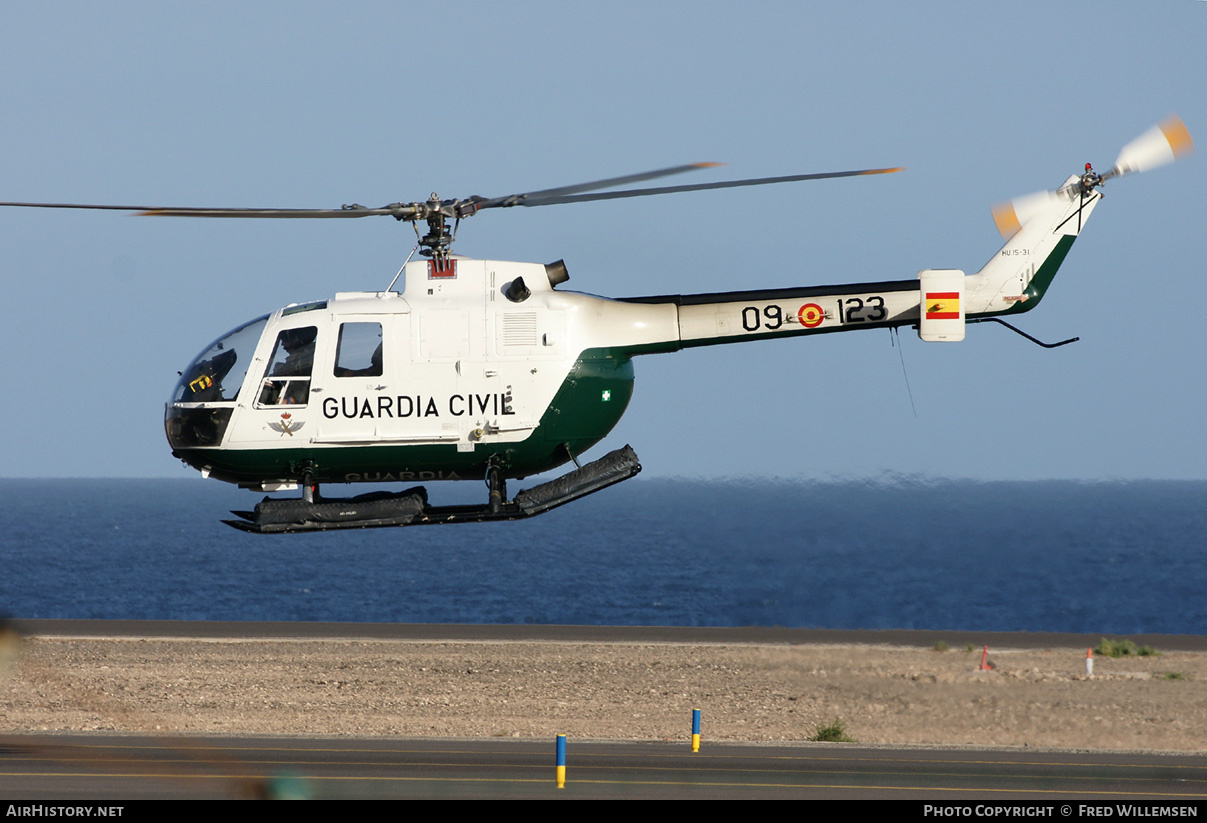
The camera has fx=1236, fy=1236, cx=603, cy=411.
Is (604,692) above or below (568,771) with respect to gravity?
above

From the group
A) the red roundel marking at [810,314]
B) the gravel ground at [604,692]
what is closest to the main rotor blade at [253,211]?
the red roundel marking at [810,314]

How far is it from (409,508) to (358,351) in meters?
2.08

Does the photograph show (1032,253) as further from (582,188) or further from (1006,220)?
(582,188)

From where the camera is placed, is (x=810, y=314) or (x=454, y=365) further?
(x=810, y=314)

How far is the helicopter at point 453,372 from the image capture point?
1530cm

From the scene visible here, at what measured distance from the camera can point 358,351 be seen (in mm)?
15336

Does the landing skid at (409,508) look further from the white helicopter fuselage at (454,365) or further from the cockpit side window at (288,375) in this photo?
the cockpit side window at (288,375)

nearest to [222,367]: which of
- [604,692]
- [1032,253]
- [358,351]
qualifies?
[358,351]

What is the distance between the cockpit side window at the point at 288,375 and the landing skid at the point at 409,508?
4.26 ft

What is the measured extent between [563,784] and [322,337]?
7.11m

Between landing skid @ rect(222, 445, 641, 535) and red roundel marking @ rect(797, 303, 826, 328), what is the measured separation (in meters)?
2.89

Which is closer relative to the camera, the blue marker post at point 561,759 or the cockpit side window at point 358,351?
the cockpit side window at point 358,351

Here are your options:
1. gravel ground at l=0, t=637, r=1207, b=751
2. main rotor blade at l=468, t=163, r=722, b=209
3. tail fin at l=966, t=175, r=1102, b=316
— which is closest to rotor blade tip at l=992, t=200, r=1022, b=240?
tail fin at l=966, t=175, r=1102, b=316
